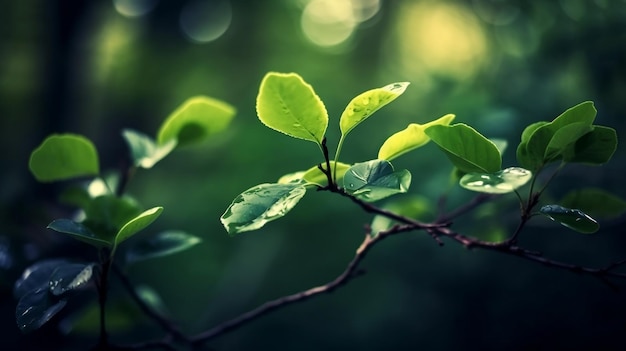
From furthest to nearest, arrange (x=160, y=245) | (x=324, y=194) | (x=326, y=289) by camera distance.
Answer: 1. (x=324, y=194)
2. (x=160, y=245)
3. (x=326, y=289)

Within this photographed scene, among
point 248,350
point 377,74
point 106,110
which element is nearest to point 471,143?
point 248,350

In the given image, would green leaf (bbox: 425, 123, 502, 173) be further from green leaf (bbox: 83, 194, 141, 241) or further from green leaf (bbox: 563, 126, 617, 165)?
green leaf (bbox: 83, 194, 141, 241)

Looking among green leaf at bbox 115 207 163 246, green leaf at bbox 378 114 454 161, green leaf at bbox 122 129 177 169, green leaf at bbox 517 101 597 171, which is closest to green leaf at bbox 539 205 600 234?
green leaf at bbox 517 101 597 171

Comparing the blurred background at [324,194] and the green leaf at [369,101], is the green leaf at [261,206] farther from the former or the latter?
the blurred background at [324,194]

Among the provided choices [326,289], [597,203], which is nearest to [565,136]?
[597,203]

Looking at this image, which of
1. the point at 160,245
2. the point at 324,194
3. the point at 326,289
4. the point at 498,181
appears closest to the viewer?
the point at 498,181

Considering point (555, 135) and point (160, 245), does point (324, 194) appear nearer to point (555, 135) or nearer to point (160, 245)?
point (160, 245)
